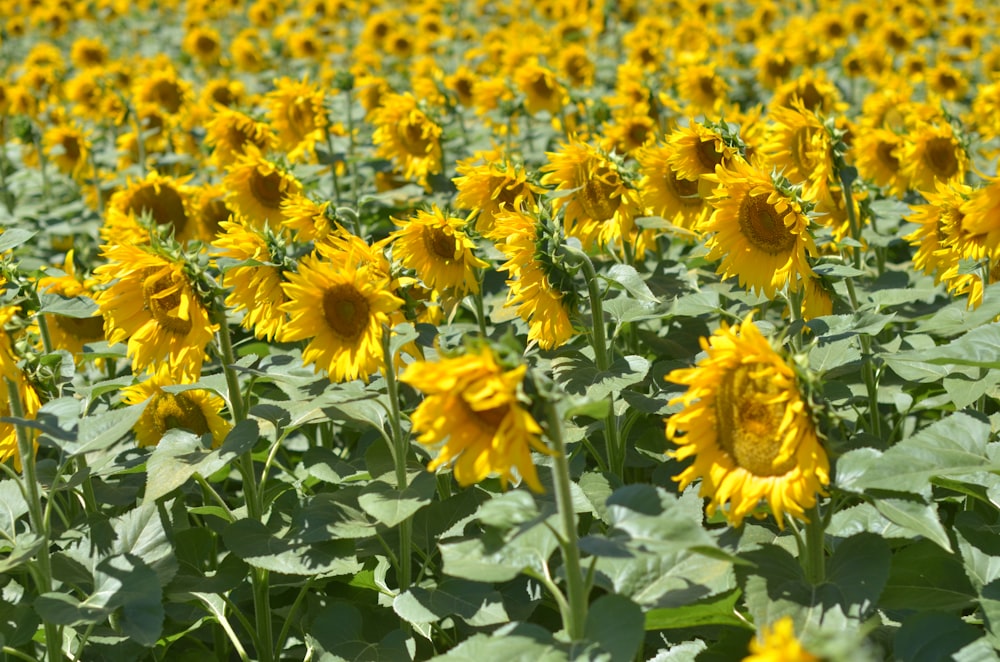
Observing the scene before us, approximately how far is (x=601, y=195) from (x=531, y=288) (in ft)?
2.32

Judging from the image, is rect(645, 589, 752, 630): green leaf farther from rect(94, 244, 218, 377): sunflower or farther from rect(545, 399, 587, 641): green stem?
rect(94, 244, 218, 377): sunflower

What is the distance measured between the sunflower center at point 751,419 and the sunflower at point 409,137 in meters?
2.62

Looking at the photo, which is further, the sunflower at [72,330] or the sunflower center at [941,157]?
the sunflower center at [941,157]

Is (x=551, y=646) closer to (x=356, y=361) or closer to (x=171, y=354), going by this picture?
(x=356, y=361)

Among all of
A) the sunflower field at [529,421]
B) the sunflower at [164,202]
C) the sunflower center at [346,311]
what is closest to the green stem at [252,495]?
the sunflower field at [529,421]

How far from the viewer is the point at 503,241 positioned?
120 inches

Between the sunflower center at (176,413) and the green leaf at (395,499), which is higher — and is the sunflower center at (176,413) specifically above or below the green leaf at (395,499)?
below

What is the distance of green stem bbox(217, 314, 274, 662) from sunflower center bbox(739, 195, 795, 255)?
1.37m

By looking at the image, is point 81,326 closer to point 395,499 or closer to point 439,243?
point 439,243

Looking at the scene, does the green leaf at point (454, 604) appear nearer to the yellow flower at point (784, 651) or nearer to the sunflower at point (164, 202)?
the yellow flower at point (784, 651)

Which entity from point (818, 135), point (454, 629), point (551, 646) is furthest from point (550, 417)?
point (818, 135)

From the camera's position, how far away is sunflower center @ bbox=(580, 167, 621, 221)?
10.5ft

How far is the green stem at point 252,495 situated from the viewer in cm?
242

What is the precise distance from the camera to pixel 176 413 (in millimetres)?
2859
